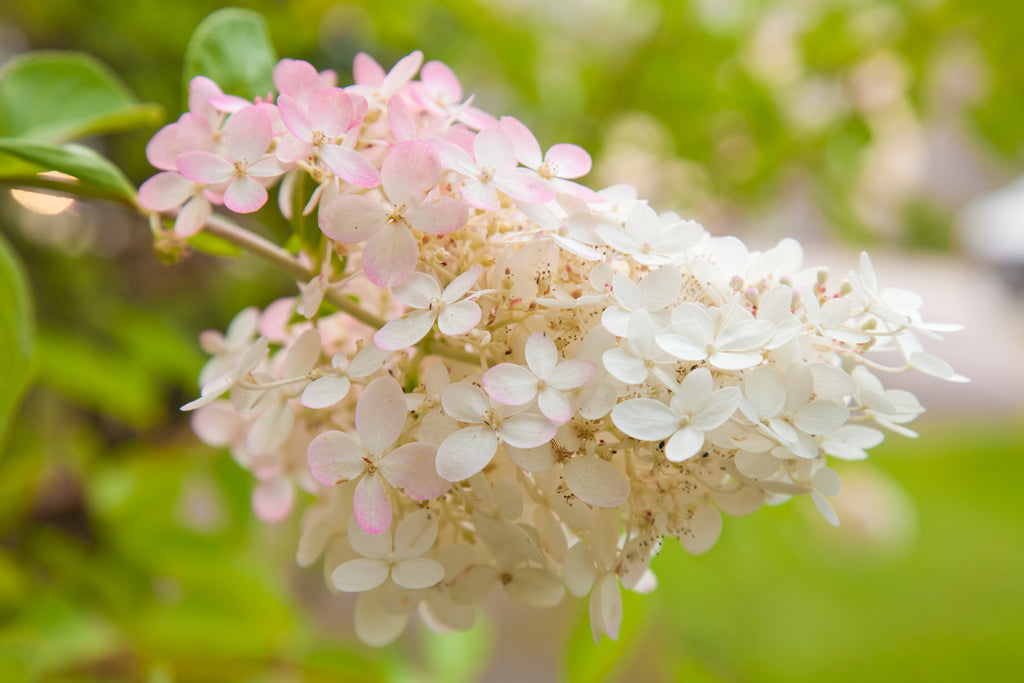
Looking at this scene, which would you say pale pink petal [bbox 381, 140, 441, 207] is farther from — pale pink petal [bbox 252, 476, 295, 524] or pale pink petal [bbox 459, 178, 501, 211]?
pale pink petal [bbox 252, 476, 295, 524]

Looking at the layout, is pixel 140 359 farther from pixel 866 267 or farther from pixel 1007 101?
pixel 1007 101

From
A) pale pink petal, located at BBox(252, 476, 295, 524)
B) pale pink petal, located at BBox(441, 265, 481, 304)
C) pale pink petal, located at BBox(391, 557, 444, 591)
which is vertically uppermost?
pale pink petal, located at BBox(441, 265, 481, 304)

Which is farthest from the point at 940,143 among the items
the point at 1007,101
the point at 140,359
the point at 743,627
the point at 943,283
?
the point at 140,359

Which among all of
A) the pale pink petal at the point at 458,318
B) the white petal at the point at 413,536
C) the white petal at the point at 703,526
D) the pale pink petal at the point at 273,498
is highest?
the pale pink petal at the point at 458,318

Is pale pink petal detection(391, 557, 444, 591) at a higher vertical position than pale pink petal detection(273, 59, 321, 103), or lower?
lower

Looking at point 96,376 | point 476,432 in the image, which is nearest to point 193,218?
point 476,432

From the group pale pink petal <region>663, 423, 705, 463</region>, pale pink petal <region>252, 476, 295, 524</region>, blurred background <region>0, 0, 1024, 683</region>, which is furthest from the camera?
blurred background <region>0, 0, 1024, 683</region>

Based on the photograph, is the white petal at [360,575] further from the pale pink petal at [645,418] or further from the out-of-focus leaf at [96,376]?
the out-of-focus leaf at [96,376]

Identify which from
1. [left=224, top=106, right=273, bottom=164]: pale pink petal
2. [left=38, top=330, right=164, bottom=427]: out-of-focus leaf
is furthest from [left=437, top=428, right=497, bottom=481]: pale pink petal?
[left=38, top=330, right=164, bottom=427]: out-of-focus leaf

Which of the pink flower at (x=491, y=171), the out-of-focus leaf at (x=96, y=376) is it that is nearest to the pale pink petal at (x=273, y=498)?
the pink flower at (x=491, y=171)

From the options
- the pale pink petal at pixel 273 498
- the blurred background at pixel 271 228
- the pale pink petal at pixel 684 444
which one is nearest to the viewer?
the pale pink petal at pixel 684 444
